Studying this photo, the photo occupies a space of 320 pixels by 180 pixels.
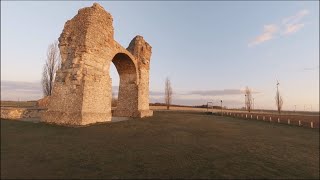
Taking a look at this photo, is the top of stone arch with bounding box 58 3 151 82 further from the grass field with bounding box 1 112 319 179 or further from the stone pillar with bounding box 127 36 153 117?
the stone pillar with bounding box 127 36 153 117

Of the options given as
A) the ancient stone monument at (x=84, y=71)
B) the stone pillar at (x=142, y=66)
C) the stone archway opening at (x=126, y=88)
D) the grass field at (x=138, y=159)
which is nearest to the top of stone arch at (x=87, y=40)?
the ancient stone monument at (x=84, y=71)

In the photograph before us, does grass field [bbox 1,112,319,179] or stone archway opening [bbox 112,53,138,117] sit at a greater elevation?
stone archway opening [bbox 112,53,138,117]

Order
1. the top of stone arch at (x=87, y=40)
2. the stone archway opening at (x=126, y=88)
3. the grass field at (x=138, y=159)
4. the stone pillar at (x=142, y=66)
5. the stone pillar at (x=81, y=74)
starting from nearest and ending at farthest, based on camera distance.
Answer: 1. the grass field at (x=138, y=159)
2. the stone pillar at (x=81, y=74)
3. the top of stone arch at (x=87, y=40)
4. the stone archway opening at (x=126, y=88)
5. the stone pillar at (x=142, y=66)

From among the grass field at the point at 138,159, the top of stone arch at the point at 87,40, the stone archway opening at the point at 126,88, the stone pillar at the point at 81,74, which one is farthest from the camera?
the stone archway opening at the point at 126,88

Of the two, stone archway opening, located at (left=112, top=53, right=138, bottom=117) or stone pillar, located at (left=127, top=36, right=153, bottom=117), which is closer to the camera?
stone archway opening, located at (left=112, top=53, right=138, bottom=117)

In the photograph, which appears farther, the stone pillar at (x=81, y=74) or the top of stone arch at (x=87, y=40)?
the top of stone arch at (x=87, y=40)

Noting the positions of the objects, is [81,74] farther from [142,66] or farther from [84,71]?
[142,66]

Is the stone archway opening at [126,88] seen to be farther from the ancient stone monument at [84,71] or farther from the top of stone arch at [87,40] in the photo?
the top of stone arch at [87,40]

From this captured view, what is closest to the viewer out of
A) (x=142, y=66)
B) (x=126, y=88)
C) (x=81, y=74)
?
(x=81, y=74)

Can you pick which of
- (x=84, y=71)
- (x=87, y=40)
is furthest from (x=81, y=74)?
(x=87, y=40)

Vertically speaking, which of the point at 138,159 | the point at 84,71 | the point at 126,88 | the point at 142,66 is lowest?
the point at 138,159

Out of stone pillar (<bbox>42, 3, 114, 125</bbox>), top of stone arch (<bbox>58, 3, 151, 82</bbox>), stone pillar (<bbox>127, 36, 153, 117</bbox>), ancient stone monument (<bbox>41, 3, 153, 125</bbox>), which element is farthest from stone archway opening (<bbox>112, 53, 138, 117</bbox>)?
stone pillar (<bbox>42, 3, 114, 125</bbox>)

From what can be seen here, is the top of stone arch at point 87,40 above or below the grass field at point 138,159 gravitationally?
above

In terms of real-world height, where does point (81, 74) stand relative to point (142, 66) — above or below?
below
